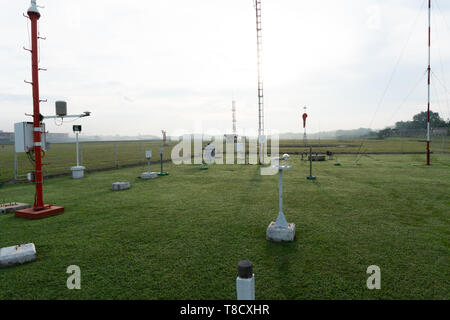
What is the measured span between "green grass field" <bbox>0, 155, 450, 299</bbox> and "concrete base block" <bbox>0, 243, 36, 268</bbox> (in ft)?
0.45

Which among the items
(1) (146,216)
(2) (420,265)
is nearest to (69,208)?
(1) (146,216)

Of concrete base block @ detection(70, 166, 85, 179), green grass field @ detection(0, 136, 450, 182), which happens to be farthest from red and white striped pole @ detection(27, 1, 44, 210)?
concrete base block @ detection(70, 166, 85, 179)

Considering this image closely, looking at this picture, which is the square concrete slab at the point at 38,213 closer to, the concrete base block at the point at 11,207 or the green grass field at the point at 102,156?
the concrete base block at the point at 11,207

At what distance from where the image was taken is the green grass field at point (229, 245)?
3.63m

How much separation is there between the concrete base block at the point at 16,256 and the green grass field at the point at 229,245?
14cm

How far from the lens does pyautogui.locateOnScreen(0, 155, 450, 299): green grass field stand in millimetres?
3629

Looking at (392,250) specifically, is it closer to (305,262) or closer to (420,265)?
(420,265)

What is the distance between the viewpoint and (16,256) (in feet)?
14.4

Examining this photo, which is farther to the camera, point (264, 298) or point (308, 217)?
point (308, 217)

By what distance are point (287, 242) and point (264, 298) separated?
1.89 metres

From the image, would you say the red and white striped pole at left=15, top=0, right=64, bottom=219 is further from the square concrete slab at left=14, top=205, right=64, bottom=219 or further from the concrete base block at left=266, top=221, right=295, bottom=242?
the concrete base block at left=266, top=221, right=295, bottom=242

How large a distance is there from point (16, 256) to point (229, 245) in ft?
11.4
